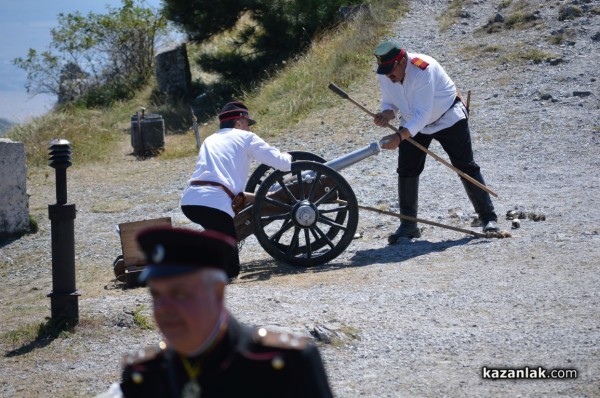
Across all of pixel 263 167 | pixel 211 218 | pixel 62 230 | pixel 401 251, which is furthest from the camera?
pixel 263 167

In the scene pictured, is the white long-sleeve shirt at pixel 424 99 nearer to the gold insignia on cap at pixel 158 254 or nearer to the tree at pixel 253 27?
the gold insignia on cap at pixel 158 254

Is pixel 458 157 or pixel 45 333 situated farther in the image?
pixel 458 157

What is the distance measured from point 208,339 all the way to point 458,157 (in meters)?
6.74

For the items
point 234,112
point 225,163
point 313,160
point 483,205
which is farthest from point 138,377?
point 483,205

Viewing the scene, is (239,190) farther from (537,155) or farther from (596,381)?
(537,155)

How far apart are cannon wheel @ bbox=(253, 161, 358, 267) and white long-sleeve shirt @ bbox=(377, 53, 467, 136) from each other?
2.88ft

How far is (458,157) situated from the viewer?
29.1 ft

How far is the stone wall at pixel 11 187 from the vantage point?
11445 mm

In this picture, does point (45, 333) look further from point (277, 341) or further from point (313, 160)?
point (277, 341)

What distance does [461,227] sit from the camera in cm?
935

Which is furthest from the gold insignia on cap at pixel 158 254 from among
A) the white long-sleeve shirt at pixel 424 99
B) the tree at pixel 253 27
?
the tree at pixel 253 27

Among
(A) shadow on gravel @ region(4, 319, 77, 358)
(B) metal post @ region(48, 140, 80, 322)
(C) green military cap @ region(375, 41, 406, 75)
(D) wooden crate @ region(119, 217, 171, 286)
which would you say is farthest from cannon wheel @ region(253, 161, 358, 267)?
(A) shadow on gravel @ region(4, 319, 77, 358)

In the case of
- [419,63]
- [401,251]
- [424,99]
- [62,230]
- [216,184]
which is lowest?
[401,251]

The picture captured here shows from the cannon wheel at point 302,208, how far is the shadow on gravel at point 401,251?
0.33m
